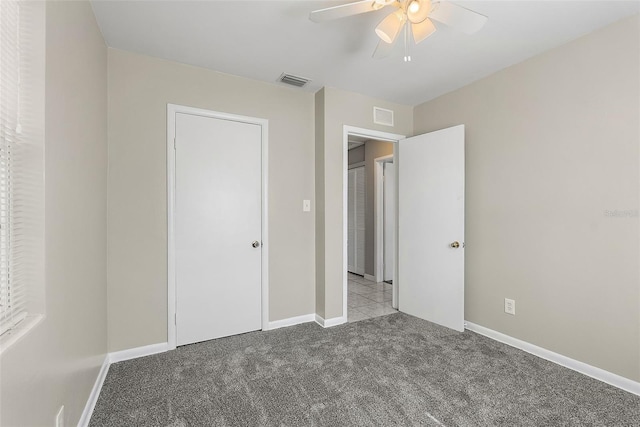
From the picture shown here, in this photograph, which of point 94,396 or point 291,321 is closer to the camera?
point 94,396

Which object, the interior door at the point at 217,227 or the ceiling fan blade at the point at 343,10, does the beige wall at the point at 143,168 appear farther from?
the ceiling fan blade at the point at 343,10

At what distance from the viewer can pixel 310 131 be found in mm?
3199

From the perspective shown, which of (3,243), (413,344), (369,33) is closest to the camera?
(3,243)

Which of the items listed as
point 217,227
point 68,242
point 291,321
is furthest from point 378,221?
point 68,242

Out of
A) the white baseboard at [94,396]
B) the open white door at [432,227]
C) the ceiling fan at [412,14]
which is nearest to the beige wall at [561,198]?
the open white door at [432,227]

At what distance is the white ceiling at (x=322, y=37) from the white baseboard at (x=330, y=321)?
93.8 inches

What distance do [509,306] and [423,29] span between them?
2349 millimetres

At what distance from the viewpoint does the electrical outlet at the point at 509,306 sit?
8.60ft

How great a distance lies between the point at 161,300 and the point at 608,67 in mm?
3733

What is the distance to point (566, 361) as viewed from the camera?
2260 millimetres

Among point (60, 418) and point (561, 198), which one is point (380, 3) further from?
point (60, 418)

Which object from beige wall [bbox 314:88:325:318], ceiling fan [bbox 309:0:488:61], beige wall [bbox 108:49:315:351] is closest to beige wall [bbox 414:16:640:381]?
ceiling fan [bbox 309:0:488:61]

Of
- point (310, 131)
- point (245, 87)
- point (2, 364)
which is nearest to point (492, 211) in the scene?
point (310, 131)

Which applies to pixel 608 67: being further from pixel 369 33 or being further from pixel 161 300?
pixel 161 300
